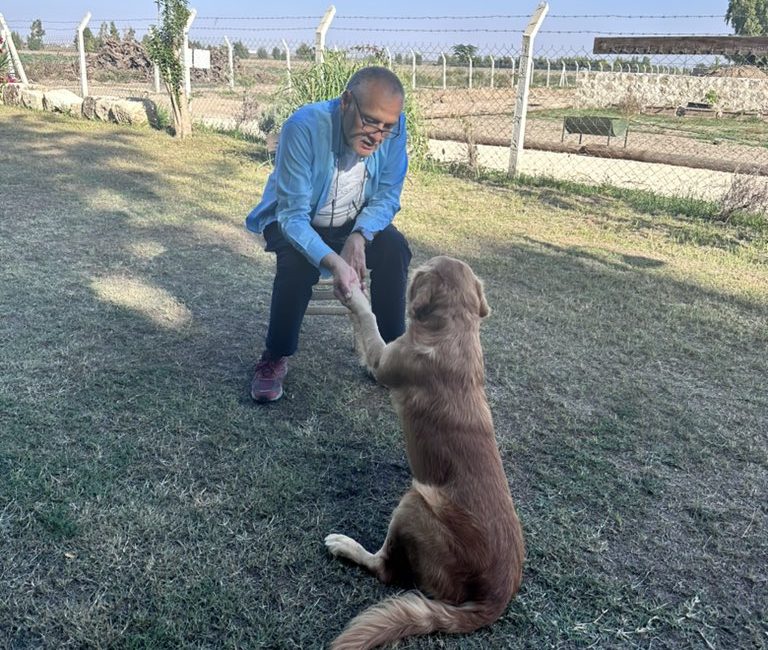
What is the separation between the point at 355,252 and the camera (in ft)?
11.5

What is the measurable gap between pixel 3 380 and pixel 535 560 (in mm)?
2772

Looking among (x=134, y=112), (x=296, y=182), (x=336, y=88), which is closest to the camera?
(x=296, y=182)

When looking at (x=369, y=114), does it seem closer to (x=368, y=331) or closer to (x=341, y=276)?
(x=341, y=276)

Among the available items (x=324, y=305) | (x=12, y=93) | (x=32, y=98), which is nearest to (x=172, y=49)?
(x=32, y=98)

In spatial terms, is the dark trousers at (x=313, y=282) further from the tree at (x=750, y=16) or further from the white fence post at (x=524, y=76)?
the tree at (x=750, y=16)

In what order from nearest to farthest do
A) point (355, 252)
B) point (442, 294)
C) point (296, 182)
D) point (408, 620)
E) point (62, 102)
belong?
point (408, 620)
point (442, 294)
point (296, 182)
point (355, 252)
point (62, 102)

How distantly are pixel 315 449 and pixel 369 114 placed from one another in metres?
1.56

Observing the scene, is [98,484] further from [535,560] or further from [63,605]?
[535,560]

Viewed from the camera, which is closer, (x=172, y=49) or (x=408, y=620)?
(x=408, y=620)

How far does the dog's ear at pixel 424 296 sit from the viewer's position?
2.61 metres

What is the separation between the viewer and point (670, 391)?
399 centimetres

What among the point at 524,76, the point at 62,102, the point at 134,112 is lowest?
the point at 134,112

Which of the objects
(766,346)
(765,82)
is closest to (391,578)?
(766,346)

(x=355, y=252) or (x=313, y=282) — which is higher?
(x=355, y=252)
